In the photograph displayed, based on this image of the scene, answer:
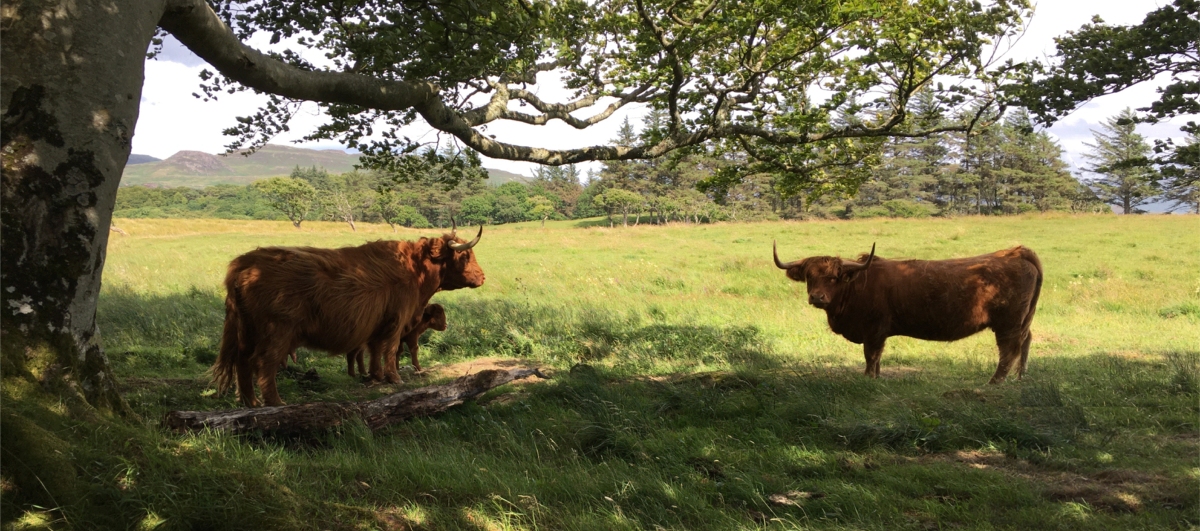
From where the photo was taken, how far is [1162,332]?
1295cm

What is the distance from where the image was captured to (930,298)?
29.2 feet

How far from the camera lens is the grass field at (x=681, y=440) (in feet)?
11.6

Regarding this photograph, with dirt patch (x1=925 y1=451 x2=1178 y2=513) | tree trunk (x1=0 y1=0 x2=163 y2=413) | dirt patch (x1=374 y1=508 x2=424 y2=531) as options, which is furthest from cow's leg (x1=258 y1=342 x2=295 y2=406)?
dirt patch (x1=925 y1=451 x2=1178 y2=513)

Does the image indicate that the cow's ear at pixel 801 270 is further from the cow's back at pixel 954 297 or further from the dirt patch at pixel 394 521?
the dirt patch at pixel 394 521

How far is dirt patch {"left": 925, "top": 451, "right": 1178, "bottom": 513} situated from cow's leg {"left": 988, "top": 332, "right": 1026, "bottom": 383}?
412 centimetres

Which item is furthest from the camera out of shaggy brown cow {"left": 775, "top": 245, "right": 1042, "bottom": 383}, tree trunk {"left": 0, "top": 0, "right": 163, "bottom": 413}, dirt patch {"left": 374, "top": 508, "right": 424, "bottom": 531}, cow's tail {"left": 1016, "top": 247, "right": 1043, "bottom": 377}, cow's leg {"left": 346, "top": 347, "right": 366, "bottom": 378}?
cow's tail {"left": 1016, "top": 247, "right": 1043, "bottom": 377}

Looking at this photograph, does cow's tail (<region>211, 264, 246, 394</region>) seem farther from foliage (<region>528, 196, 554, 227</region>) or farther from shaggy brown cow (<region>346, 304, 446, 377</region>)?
foliage (<region>528, 196, 554, 227</region>)

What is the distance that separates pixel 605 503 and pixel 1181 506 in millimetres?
3442

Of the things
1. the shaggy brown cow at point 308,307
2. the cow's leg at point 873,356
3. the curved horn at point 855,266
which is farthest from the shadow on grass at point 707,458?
the curved horn at point 855,266

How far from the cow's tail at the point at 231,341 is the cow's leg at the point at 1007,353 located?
28.4 ft

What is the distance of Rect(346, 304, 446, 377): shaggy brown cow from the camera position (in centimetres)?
858

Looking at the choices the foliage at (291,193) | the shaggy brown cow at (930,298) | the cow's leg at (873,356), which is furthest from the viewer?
the foliage at (291,193)

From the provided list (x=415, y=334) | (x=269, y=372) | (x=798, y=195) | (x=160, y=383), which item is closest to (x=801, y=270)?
(x=415, y=334)

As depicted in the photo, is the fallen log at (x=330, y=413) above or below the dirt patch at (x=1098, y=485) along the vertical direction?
above
